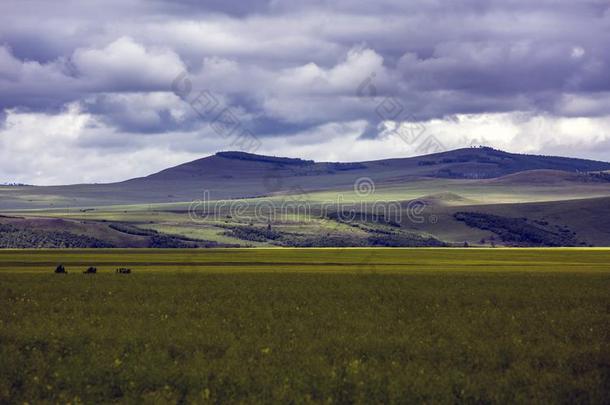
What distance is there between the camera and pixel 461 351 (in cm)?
3025

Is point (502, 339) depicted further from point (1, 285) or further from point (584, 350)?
point (1, 285)

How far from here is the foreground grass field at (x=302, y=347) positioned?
25.7m

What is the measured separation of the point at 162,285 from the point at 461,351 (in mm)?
27562

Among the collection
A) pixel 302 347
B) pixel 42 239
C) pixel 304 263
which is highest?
pixel 302 347

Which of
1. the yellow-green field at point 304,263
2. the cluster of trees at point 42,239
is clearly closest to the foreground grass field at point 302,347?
the yellow-green field at point 304,263

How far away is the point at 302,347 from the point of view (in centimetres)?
3098

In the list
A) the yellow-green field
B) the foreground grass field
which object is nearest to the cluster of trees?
the yellow-green field

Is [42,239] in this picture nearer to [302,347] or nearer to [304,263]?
[304,263]

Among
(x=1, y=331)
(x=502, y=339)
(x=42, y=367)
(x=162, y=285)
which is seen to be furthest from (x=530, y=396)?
(x=162, y=285)

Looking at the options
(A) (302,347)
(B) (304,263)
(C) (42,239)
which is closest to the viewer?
(A) (302,347)

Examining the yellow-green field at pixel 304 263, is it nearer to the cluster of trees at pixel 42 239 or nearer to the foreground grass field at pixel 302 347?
the foreground grass field at pixel 302 347

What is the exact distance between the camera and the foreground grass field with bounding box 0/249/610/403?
2570 cm

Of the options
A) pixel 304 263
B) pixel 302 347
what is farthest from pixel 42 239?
pixel 302 347

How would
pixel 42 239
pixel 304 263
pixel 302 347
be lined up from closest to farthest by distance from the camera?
pixel 302 347, pixel 304 263, pixel 42 239
